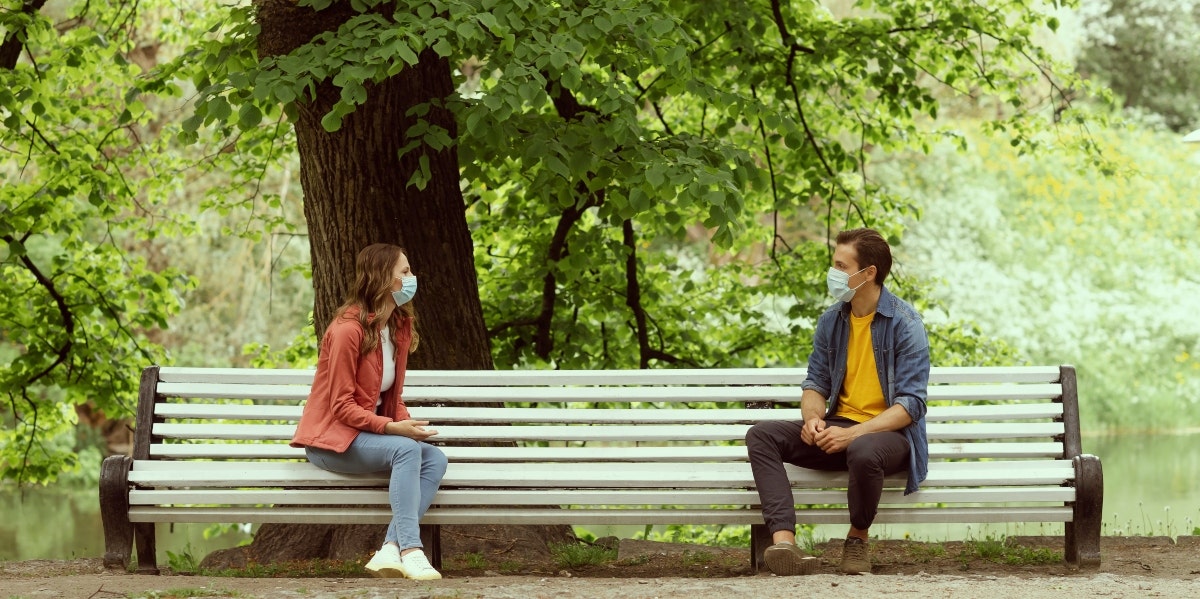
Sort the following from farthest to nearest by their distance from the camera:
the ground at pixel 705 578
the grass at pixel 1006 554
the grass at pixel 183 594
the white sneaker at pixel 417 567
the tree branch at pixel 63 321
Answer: the tree branch at pixel 63 321, the grass at pixel 1006 554, the white sneaker at pixel 417 567, the ground at pixel 705 578, the grass at pixel 183 594

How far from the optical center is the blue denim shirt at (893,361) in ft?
15.3

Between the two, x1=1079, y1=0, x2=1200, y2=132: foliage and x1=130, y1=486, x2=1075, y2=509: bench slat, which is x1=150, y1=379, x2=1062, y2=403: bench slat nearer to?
x1=130, y1=486, x2=1075, y2=509: bench slat

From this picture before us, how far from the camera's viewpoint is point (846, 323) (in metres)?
4.86

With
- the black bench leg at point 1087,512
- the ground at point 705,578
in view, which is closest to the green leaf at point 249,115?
the ground at point 705,578

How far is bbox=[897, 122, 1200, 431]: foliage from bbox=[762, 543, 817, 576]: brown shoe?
1541cm

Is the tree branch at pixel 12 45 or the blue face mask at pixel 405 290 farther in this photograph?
the tree branch at pixel 12 45

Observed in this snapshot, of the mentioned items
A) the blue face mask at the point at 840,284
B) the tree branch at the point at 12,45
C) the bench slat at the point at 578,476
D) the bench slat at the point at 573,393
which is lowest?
the bench slat at the point at 578,476

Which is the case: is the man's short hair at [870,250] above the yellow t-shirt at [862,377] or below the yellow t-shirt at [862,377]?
above

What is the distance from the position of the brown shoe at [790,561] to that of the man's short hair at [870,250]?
99 cm

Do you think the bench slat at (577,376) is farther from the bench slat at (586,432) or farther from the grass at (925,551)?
the grass at (925,551)

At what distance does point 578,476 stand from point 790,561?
0.79 meters

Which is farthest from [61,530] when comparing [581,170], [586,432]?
[586,432]

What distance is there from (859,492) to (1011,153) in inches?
760

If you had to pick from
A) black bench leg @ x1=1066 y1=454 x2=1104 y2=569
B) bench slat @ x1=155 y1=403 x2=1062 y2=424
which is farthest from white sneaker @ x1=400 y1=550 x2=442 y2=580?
black bench leg @ x1=1066 y1=454 x2=1104 y2=569
